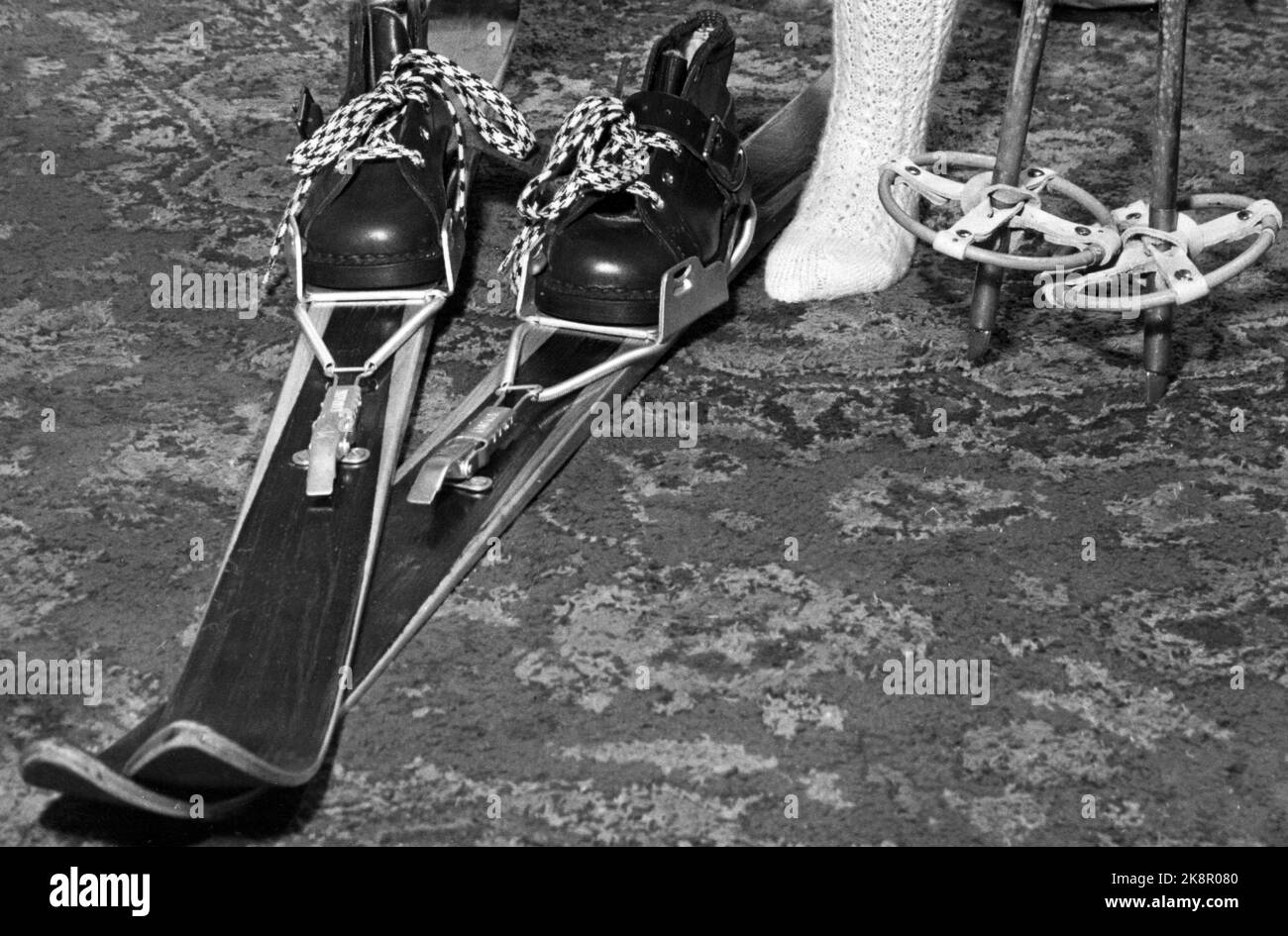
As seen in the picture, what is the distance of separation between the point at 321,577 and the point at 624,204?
1.81 ft

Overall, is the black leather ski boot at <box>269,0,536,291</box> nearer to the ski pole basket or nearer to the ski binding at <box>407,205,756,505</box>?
the ski binding at <box>407,205,756,505</box>

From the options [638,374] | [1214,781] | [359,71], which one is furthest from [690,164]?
[1214,781]

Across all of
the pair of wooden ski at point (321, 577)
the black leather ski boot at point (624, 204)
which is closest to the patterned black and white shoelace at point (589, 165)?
the black leather ski boot at point (624, 204)

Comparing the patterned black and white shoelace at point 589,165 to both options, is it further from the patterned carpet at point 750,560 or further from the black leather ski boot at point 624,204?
the patterned carpet at point 750,560

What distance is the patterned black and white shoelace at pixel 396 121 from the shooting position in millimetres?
1510

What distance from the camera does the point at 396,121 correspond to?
61.0 inches

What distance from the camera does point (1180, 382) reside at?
4.81 feet

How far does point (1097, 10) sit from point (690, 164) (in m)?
1.22

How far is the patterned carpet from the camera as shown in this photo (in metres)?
1.01

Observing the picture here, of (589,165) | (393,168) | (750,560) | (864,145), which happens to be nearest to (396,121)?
(393,168)

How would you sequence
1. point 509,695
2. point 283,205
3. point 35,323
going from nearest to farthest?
1. point 509,695
2. point 35,323
3. point 283,205

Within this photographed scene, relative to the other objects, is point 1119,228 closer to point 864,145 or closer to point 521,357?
point 864,145

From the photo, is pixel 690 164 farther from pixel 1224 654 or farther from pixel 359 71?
pixel 1224 654

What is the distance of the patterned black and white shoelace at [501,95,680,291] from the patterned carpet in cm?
13
